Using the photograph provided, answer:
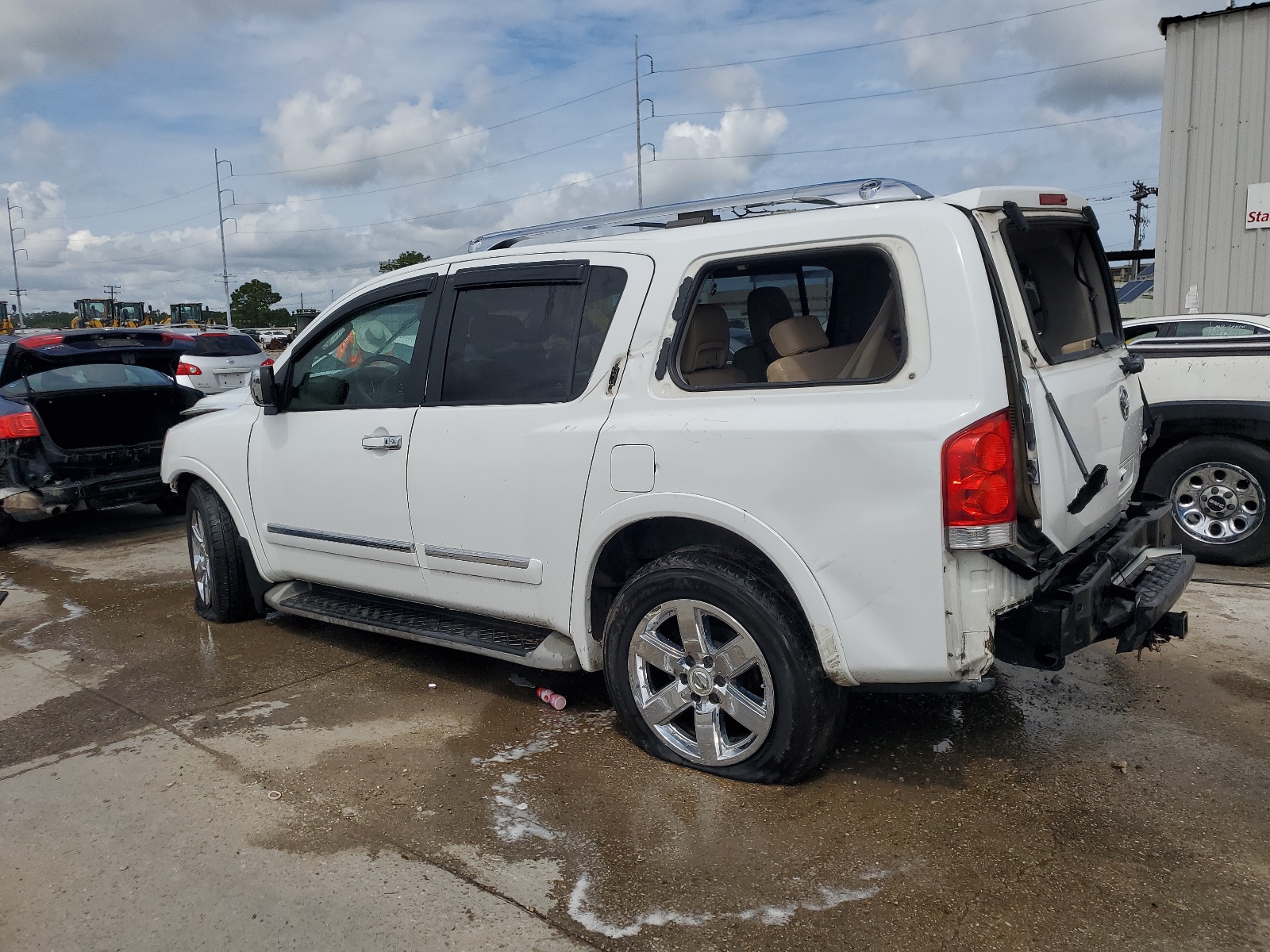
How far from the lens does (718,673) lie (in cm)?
342

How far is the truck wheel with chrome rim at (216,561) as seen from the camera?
544 cm

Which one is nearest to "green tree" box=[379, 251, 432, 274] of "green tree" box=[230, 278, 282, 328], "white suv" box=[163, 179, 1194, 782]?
"white suv" box=[163, 179, 1194, 782]

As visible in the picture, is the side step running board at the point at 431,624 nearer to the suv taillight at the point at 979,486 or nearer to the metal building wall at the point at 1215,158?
the suv taillight at the point at 979,486

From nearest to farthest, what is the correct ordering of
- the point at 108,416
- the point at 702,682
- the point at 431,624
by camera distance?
1. the point at 702,682
2. the point at 431,624
3. the point at 108,416

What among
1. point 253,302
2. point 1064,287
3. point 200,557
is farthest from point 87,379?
point 253,302

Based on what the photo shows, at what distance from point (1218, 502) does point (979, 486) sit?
4.33 meters

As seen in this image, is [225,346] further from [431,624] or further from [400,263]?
[400,263]

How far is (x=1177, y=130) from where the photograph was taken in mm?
12320

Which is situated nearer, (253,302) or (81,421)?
(81,421)

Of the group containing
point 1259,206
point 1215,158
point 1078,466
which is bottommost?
point 1078,466

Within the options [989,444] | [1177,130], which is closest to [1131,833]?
[989,444]

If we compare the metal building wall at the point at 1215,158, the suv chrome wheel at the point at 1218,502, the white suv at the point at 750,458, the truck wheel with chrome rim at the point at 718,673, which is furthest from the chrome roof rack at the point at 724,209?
the metal building wall at the point at 1215,158

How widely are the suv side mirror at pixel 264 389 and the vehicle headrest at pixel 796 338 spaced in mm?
2481

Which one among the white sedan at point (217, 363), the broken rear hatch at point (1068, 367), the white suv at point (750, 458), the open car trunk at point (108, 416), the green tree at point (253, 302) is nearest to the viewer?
→ the white suv at point (750, 458)
